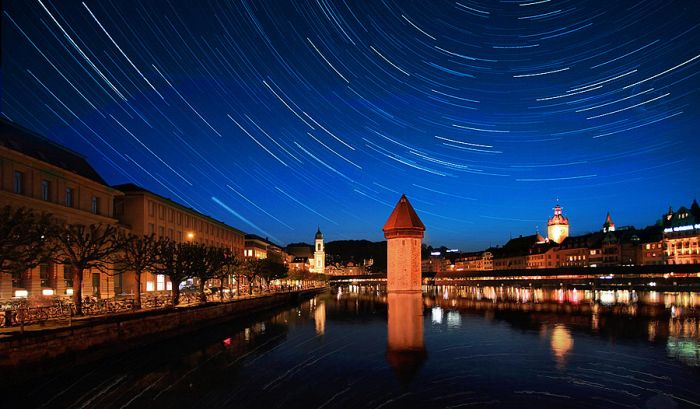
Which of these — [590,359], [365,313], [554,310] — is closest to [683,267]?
[554,310]

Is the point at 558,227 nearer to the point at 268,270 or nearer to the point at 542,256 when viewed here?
the point at 542,256

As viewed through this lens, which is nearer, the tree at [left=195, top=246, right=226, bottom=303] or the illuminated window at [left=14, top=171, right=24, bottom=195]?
the illuminated window at [left=14, top=171, right=24, bottom=195]

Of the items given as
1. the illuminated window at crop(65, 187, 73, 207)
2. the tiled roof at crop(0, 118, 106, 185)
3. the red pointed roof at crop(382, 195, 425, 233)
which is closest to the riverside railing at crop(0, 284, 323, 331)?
the illuminated window at crop(65, 187, 73, 207)

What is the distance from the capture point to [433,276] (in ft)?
483

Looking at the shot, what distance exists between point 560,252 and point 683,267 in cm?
4893

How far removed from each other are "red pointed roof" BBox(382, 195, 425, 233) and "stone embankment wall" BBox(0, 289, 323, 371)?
4652 centimetres

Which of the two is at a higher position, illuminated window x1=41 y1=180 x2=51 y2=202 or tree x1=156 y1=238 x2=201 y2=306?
illuminated window x1=41 y1=180 x2=51 y2=202

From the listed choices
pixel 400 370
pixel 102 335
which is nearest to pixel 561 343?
pixel 400 370

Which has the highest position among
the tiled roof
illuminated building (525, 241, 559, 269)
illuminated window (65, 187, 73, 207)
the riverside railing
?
the tiled roof

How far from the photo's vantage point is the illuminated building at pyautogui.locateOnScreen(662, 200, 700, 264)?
307 feet

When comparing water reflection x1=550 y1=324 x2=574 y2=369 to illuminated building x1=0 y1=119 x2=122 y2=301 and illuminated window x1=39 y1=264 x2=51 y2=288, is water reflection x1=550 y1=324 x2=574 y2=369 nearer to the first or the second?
illuminated building x1=0 y1=119 x2=122 y2=301

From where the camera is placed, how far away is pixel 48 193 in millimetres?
31797

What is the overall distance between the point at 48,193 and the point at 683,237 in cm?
9790

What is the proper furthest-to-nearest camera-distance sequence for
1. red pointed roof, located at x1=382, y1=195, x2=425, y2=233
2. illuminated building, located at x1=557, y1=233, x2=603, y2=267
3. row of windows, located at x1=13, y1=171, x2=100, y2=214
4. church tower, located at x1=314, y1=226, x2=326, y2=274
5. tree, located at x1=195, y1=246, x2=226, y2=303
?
church tower, located at x1=314, y1=226, x2=326, y2=274 → illuminated building, located at x1=557, y1=233, x2=603, y2=267 → red pointed roof, located at x1=382, y1=195, x2=425, y2=233 → tree, located at x1=195, y1=246, x2=226, y2=303 → row of windows, located at x1=13, y1=171, x2=100, y2=214
